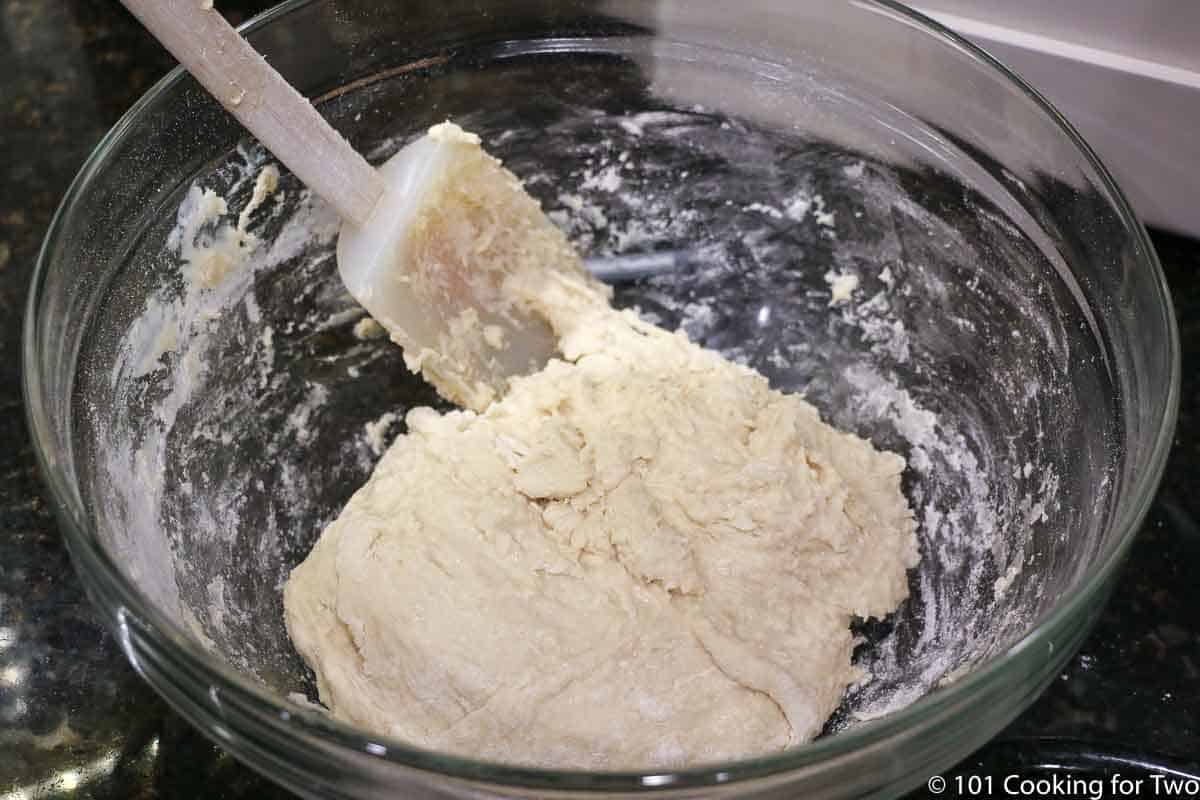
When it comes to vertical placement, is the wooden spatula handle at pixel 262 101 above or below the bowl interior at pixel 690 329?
above

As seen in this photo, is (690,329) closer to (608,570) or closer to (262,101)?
(608,570)

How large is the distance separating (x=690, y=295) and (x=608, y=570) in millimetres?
507

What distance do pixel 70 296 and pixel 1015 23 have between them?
1221 mm

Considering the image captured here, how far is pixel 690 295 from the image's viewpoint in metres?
1.79

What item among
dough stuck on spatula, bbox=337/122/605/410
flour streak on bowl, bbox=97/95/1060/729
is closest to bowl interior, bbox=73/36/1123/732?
flour streak on bowl, bbox=97/95/1060/729

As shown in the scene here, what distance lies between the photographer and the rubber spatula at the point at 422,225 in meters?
1.30

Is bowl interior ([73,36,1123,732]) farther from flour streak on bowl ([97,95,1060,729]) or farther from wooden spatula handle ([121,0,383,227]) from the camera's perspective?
wooden spatula handle ([121,0,383,227])

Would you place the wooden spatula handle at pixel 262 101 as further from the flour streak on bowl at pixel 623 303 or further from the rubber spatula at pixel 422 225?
the flour streak on bowl at pixel 623 303

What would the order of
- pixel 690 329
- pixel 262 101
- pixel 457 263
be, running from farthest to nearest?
pixel 690 329, pixel 457 263, pixel 262 101

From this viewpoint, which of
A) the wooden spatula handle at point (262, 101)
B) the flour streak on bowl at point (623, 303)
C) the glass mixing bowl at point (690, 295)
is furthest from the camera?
the flour streak on bowl at point (623, 303)

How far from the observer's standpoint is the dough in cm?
135

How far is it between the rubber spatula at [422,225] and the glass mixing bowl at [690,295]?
15cm

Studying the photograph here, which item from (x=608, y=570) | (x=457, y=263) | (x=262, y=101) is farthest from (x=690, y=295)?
(x=262, y=101)

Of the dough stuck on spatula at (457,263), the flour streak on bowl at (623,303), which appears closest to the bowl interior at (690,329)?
the flour streak on bowl at (623,303)
